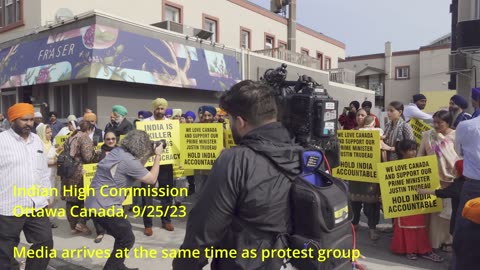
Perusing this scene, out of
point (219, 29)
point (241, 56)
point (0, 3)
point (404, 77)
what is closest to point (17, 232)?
point (241, 56)

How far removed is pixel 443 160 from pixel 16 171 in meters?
4.81

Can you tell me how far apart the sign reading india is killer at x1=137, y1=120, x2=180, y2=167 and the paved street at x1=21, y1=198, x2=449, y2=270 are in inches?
43.2

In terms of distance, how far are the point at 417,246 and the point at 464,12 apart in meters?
11.7

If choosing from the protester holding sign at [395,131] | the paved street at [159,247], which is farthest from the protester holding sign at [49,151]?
the protester holding sign at [395,131]

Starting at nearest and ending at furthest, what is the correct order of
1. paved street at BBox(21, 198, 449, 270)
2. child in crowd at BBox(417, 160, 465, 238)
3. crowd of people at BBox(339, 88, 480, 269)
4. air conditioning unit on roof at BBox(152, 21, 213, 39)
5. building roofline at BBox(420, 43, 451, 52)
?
crowd of people at BBox(339, 88, 480, 269) → child in crowd at BBox(417, 160, 465, 238) → paved street at BBox(21, 198, 449, 270) → air conditioning unit on roof at BBox(152, 21, 213, 39) → building roofline at BBox(420, 43, 451, 52)

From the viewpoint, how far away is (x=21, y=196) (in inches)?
149

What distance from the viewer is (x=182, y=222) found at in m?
6.56

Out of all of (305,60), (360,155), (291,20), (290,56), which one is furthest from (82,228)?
Result: (291,20)

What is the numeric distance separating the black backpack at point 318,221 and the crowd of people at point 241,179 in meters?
0.06

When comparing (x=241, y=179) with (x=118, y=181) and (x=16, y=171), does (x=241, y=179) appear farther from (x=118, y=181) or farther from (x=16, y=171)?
(x=16, y=171)

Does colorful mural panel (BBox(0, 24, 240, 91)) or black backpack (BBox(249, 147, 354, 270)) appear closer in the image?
black backpack (BBox(249, 147, 354, 270))

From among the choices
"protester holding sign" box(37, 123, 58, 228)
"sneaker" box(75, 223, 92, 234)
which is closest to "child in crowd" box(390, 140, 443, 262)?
"sneaker" box(75, 223, 92, 234)

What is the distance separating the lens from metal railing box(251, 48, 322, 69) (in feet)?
65.9

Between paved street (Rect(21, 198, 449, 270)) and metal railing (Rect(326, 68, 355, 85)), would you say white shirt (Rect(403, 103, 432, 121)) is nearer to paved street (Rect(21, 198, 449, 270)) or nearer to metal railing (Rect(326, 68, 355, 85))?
paved street (Rect(21, 198, 449, 270))
